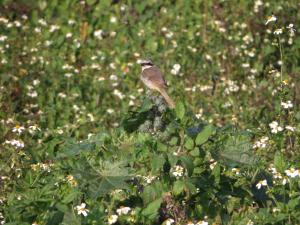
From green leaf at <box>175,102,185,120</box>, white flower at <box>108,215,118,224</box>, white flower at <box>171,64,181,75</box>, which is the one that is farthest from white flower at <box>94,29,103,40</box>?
white flower at <box>108,215,118,224</box>

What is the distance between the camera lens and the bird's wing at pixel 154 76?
23.4 ft

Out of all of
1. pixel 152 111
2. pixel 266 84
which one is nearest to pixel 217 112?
pixel 266 84

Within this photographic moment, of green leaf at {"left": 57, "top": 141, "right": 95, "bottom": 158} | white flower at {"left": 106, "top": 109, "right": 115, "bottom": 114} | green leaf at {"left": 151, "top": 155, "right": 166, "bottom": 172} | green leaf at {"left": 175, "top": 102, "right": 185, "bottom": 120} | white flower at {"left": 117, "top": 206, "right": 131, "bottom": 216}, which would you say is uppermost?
green leaf at {"left": 175, "top": 102, "right": 185, "bottom": 120}

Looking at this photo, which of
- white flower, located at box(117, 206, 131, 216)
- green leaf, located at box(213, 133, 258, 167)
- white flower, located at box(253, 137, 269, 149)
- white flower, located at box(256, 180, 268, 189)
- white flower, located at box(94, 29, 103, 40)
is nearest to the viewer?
white flower, located at box(117, 206, 131, 216)

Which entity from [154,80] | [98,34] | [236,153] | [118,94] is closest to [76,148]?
[236,153]

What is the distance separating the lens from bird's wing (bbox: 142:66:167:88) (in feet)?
23.4

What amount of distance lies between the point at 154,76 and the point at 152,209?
302 centimetres

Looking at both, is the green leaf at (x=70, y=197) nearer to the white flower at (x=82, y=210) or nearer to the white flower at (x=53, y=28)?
the white flower at (x=82, y=210)

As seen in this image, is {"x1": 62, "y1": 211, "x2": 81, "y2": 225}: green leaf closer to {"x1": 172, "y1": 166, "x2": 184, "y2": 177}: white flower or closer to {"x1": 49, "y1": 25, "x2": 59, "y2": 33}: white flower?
{"x1": 172, "y1": 166, "x2": 184, "y2": 177}: white flower

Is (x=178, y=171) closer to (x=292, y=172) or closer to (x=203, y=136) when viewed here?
(x=203, y=136)

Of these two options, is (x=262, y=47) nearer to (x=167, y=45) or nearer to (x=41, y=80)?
(x=167, y=45)

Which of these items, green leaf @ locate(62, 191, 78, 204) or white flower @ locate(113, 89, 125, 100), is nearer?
green leaf @ locate(62, 191, 78, 204)

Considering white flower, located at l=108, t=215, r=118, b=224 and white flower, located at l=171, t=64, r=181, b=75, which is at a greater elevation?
white flower, located at l=108, t=215, r=118, b=224

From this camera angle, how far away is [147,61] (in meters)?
7.54
